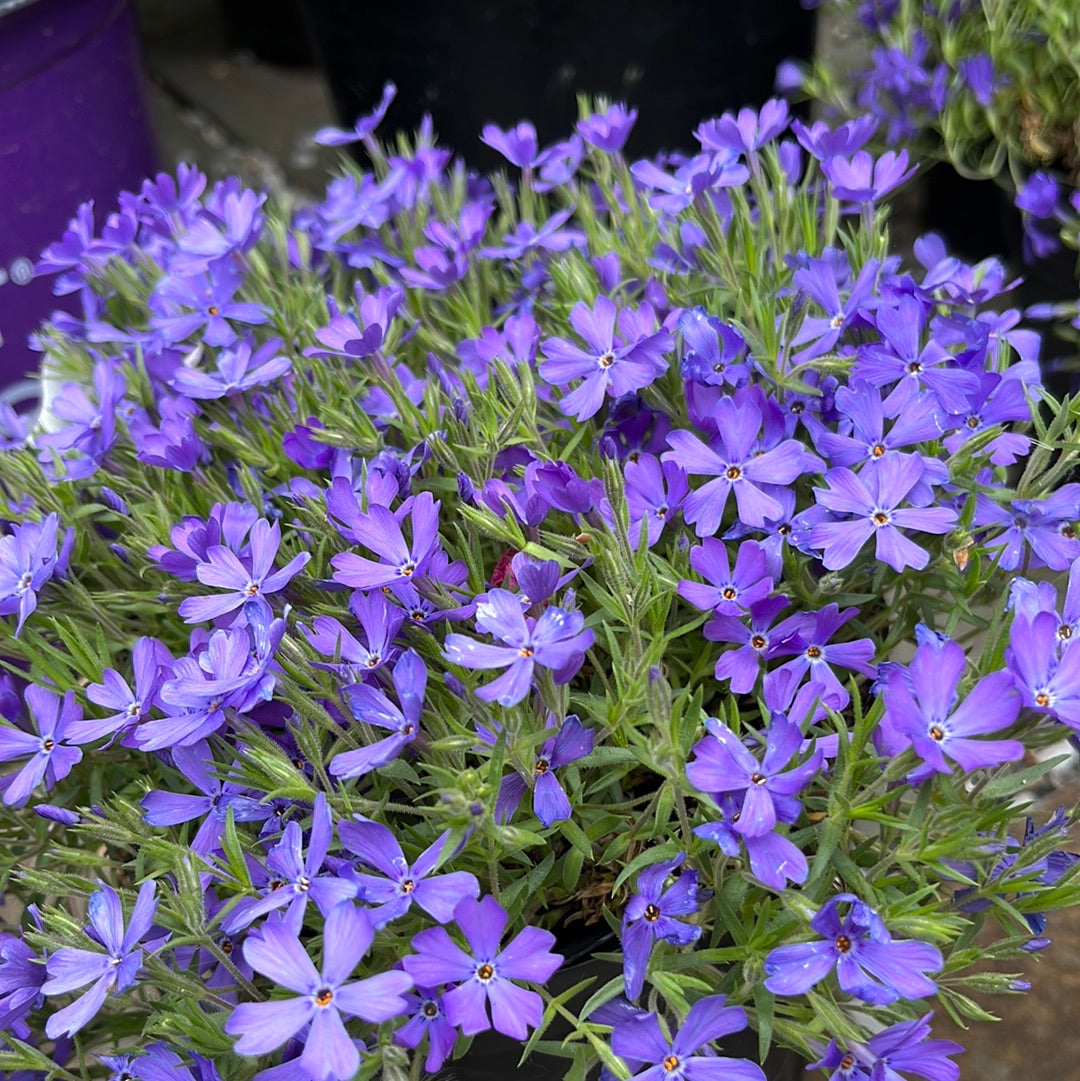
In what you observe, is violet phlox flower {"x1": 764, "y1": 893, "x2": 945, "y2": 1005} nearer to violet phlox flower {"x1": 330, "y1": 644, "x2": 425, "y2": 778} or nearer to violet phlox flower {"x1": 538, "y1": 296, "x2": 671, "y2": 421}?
violet phlox flower {"x1": 330, "y1": 644, "x2": 425, "y2": 778}

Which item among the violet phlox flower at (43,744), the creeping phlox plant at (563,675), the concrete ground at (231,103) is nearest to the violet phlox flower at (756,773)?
the creeping phlox plant at (563,675)

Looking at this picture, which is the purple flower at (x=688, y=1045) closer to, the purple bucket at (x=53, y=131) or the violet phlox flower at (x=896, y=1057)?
the violet phlox flower at (x=896, y=1057)

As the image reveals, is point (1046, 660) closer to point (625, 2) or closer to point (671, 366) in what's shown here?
point (671, 366)

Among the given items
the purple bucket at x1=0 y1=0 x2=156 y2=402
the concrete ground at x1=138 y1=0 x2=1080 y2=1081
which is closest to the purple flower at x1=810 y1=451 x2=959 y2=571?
the purple bucket at x1=0 y1=0 x2=156 y2=402

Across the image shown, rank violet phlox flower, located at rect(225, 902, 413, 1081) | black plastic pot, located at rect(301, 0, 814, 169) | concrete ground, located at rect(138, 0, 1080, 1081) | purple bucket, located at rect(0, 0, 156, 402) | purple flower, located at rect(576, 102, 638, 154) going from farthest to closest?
concrete ground, located at rect(138, 0, 1080, 1081), black plastic pot, located at rect(301, 0, 814, 169), purple bucket, located at rect(0, 0, 156, 402), purple flower, located at rect(576, 102, 638, 154), violet phlox flower, located at rect(225, 902, 413, 1081)

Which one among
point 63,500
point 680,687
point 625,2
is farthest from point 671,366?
point 625,2

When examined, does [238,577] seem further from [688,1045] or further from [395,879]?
[688,1045]
